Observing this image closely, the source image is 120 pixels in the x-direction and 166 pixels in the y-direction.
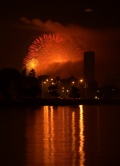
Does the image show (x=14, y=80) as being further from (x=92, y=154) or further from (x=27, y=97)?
(x=92, y=154)

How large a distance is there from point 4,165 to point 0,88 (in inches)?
2042

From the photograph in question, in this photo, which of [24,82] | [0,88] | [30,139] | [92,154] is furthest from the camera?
[24,82]

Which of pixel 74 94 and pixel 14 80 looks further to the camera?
pixel 74 94

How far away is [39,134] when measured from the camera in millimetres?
18172

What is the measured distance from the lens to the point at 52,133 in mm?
18594

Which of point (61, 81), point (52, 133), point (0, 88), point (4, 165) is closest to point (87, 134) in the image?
point (52, 133)

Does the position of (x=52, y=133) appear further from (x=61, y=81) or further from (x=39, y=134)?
(x=61, y=81)

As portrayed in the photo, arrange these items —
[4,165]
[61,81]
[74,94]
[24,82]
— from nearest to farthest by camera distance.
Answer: [4,165], [24,82], [74,94], [61,81]

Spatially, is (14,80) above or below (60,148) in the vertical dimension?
above

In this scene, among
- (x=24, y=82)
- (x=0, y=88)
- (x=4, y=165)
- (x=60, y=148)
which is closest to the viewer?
(x=4, y=165)

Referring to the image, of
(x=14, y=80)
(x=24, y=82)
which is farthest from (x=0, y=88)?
(x=24, y=82)

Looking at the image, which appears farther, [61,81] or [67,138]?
[61,81]

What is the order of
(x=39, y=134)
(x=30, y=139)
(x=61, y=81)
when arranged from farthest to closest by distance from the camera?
1. (x=61, y=81)
2. (x=39, y=134)
3. (x=30, y=139)

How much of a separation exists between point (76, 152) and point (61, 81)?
105562mm
